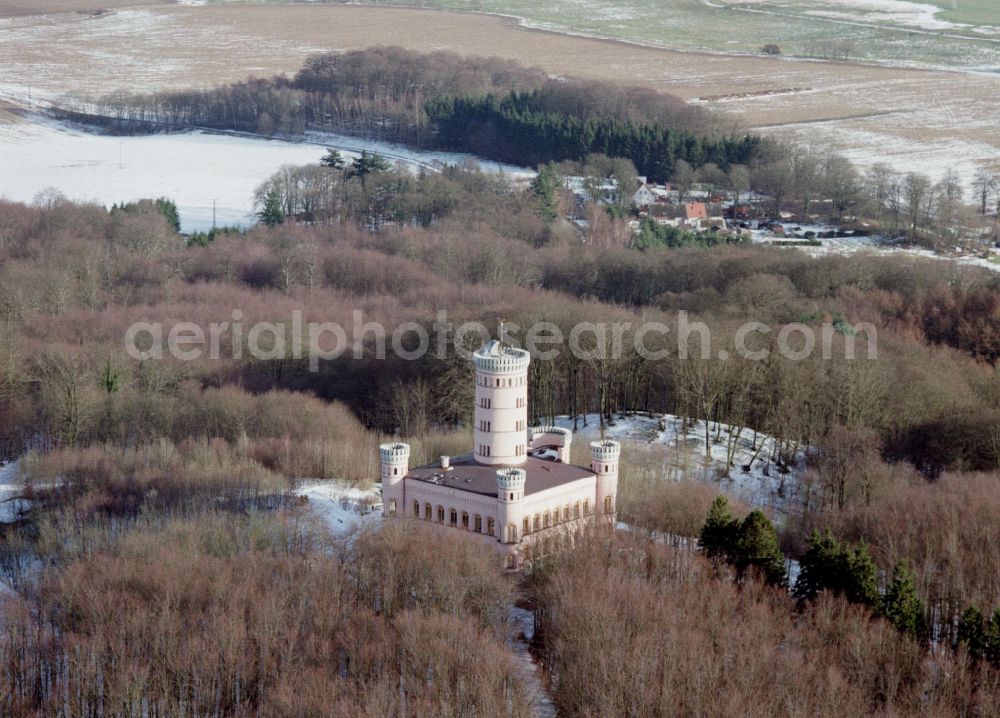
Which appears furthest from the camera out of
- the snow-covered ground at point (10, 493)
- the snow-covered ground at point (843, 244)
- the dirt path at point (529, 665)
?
the snow-covered ground at point (843, 244)

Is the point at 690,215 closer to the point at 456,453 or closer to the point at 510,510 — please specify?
the point at 456,453

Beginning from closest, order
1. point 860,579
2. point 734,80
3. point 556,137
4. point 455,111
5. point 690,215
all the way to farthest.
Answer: point 860,579, point 690,215, point 556,137, point 455,111, point 734,80

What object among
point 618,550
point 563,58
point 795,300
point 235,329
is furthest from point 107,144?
point 618,550

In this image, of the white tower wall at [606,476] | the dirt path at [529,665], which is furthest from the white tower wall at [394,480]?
the white tower wall at [606,476]

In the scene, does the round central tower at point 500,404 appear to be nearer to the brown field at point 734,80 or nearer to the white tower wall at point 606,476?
the white tower wall at point 606,476

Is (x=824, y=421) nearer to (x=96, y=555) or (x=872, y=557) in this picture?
(x=872, y=557)

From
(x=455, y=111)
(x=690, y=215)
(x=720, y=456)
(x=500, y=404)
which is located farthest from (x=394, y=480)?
(x=455, y=111)

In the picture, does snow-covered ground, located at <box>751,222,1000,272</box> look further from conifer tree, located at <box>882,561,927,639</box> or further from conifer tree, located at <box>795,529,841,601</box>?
conifer tree, located at <box>882,561,927,639</box>
